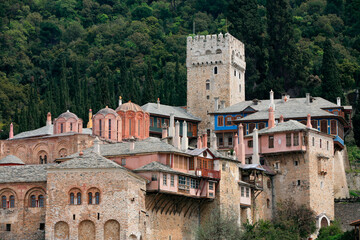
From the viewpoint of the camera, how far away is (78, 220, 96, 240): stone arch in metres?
69.8

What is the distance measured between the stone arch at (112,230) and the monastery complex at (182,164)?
0.23ft

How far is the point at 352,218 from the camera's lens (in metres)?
86.8

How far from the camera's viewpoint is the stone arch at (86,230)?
69750 millimetres

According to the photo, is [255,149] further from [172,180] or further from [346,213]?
[172,180]

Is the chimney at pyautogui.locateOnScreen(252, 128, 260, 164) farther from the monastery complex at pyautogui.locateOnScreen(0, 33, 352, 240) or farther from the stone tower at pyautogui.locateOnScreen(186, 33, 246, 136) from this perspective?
the stone tower at pyautogui.locateOnScreen(186, 33, 246, 136)

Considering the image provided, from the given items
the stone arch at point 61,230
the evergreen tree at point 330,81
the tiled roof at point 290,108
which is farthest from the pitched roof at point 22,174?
the evergreen tree at point 330,81

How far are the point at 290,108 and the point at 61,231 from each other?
35991mm

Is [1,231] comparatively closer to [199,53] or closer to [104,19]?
[199,53]

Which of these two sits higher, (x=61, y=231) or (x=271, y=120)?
(x=271, y=120)

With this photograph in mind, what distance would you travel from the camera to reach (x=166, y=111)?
106500 millimetres

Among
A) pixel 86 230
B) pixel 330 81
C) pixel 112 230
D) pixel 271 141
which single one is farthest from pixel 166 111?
pixel 112 230

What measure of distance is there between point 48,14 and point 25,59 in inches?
835

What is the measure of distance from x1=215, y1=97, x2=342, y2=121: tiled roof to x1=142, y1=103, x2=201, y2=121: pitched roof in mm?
4184

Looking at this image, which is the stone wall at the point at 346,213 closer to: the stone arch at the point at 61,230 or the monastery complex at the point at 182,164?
the monastery complex at the point at 182,164
